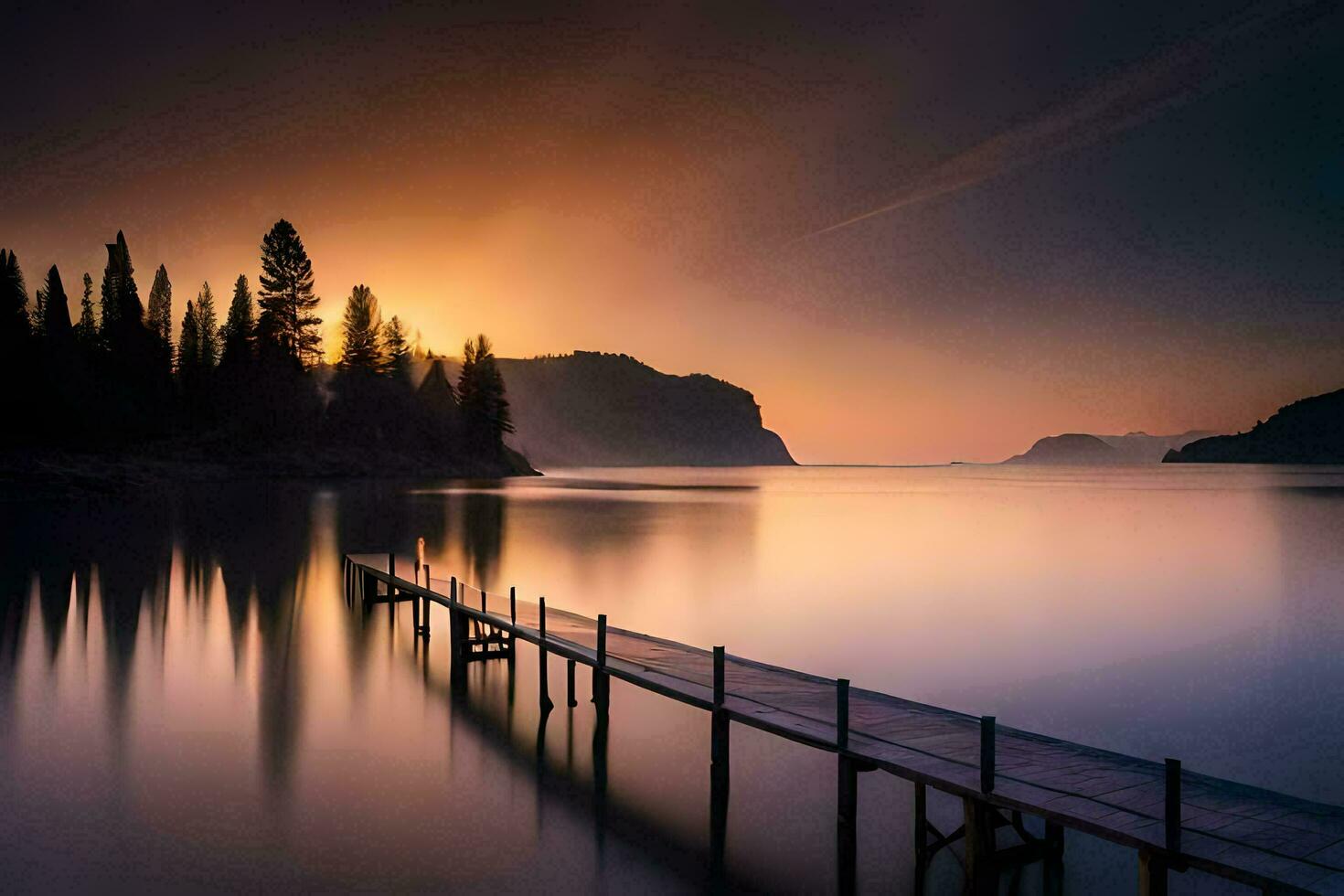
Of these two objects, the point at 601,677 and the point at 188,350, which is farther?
the point at 188,350

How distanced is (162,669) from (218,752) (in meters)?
7.70

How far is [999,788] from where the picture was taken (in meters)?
9.95

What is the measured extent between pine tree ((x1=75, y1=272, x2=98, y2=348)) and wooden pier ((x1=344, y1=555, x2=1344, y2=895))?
13331 cm

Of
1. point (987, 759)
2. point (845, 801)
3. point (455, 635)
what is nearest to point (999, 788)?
point (987, 759)

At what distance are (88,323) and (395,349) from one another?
140ft

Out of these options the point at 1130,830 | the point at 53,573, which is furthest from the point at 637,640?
the point at 53,573

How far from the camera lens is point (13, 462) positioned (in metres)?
85.9

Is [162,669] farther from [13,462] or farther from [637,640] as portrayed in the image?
[13,462]

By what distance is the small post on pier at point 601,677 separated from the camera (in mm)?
16812

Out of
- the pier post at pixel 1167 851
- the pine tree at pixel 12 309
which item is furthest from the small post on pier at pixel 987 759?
the pine tree at pixel 12 309

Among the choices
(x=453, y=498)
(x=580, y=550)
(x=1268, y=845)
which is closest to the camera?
(x=1268, y=845)

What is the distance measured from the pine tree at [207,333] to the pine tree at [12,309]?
2268 cm

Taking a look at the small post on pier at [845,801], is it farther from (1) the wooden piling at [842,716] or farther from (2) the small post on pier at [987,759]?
(2) the small post on pier at [987,759]

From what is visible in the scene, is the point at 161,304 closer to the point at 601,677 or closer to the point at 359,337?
the point at 359,337
